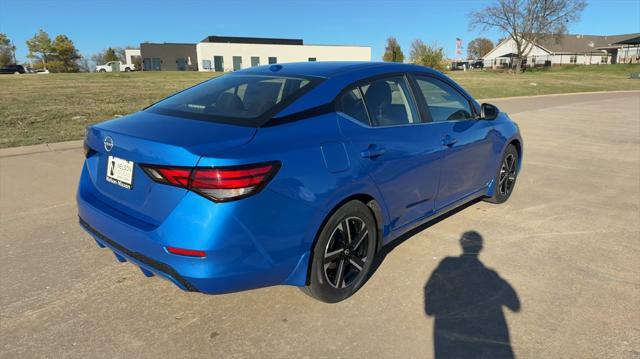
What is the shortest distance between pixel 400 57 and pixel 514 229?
52.0 meters

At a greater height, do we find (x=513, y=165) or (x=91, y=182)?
(x=91, y=182)

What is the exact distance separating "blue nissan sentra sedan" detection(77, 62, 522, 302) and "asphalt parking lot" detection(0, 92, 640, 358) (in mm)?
337

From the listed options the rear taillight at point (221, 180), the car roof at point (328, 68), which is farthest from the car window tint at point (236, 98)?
the rear taillight at point (221, 180)

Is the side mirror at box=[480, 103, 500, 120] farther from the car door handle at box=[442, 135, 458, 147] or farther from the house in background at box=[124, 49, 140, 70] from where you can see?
the house in background at box=[124, 49, 140, 70]

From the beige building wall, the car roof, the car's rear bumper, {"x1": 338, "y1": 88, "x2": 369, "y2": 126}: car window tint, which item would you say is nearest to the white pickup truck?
the beige building wall

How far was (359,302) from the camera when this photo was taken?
312 centimetres

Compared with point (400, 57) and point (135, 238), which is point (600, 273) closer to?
point (135, 238)

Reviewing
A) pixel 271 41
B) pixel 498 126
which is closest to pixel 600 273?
pixel 498 126

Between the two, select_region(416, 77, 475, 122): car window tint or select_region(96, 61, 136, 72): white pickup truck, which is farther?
select_region(96, 61, 136, 72): white pickup truck

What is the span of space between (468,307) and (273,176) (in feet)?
5.39

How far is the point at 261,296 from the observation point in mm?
3189

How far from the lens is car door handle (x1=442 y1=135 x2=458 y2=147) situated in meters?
3.82

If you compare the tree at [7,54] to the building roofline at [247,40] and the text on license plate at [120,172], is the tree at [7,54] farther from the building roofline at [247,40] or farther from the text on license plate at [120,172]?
the text on license plate at [120,172]

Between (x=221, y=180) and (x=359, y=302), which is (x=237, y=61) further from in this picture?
(x=221, y=180)
